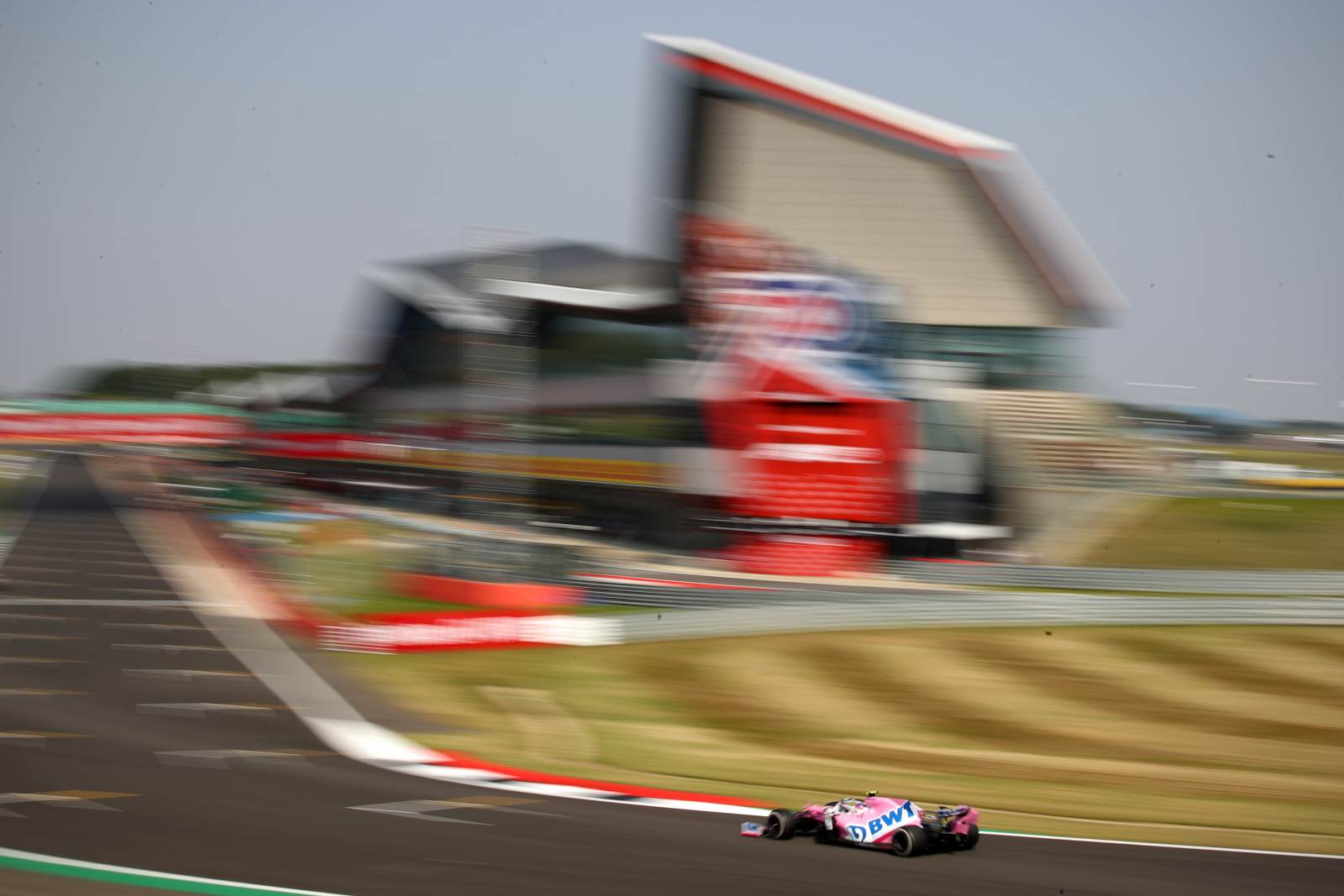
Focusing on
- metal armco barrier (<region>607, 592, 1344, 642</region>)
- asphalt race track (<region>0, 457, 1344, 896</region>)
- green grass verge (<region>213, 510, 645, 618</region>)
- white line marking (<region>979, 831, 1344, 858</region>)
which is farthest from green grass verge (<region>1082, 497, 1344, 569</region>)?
white line marking (<region>979, 831, 1344, 858</region>)

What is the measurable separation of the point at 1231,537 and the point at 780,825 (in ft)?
95.6

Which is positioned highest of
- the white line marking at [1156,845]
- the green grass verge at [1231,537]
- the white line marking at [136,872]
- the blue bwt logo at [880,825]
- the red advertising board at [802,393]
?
the red advertising board at [802,393]

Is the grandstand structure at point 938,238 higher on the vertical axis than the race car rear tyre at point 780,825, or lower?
higher

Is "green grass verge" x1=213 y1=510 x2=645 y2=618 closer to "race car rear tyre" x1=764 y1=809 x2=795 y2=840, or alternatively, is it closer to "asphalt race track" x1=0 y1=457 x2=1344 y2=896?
"asphalt race track" x1=0 y1=457 x2=1344 y2=896

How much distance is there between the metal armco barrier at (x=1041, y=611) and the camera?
56.2 feet

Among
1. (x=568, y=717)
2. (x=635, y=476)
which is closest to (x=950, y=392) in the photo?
(x=635, y=476)

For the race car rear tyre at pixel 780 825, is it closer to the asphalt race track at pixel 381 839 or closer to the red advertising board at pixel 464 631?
the asphalt race track at pixel 381 839

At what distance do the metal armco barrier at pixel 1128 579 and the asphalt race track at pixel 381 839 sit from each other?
40.1 ft

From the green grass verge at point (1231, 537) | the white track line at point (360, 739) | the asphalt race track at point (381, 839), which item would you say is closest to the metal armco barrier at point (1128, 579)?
the green grass verge at point (1231, 537)

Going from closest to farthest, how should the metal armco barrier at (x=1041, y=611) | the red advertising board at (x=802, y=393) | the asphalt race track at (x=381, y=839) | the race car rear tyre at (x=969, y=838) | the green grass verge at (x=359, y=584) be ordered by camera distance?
1. the asphalt race track at (x=381, y=839)
2. the race car rear tyre at (x=969, y=838)
3. the metal armco barrier at (x=1041, y=611)
4. the green grass verge at (x=359, y=584)
5. the red advertising board at (x=802, y=393)

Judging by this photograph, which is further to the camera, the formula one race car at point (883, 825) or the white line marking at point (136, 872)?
the formula one race car at point (883, 825)

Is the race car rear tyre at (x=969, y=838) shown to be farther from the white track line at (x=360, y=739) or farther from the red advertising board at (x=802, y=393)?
the red advertising board at (x=802, y=393)

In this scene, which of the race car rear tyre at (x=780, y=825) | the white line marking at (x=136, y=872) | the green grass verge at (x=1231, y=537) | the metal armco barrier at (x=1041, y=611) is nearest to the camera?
the white line marking at (x=136, y=872)

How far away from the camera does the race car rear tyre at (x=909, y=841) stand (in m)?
6.43
